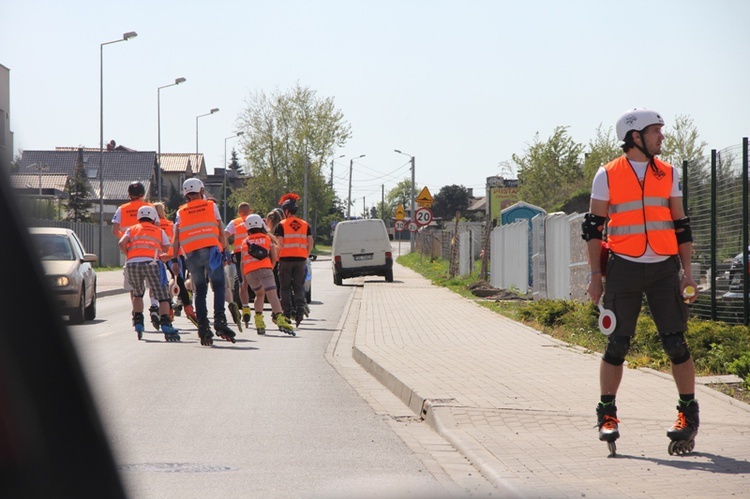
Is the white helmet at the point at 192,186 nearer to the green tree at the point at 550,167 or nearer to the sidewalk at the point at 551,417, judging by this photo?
the sidewalk at the point at 551,417

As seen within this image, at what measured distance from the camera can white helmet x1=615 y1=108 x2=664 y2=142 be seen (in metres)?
6.25

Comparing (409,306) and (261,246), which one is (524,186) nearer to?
(409,306)

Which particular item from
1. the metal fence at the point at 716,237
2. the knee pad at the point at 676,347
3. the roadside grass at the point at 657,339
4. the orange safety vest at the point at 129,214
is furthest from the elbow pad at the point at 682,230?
the orange safety vest at the point at 129,214

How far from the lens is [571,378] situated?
9.57m

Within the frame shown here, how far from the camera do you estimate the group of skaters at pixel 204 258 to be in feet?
44.6

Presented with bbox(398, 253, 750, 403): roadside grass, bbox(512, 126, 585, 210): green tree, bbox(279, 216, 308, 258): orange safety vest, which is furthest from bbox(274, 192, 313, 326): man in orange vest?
bbox(512, 126, 585, 210): green tree

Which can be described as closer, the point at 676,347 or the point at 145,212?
the point at 676,347

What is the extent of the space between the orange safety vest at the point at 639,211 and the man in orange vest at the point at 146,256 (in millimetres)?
9196

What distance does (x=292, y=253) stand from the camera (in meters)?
16.8

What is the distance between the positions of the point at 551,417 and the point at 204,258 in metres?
7.20

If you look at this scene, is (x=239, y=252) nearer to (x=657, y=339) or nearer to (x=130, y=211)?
(x=130, y=211)

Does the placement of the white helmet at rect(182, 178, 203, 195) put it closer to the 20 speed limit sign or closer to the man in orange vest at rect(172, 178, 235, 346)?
the man in orange vest at rect(172, 178, 235, 346)

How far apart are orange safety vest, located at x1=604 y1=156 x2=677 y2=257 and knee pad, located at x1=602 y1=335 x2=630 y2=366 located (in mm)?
492

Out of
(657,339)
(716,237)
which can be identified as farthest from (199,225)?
(716,237)
